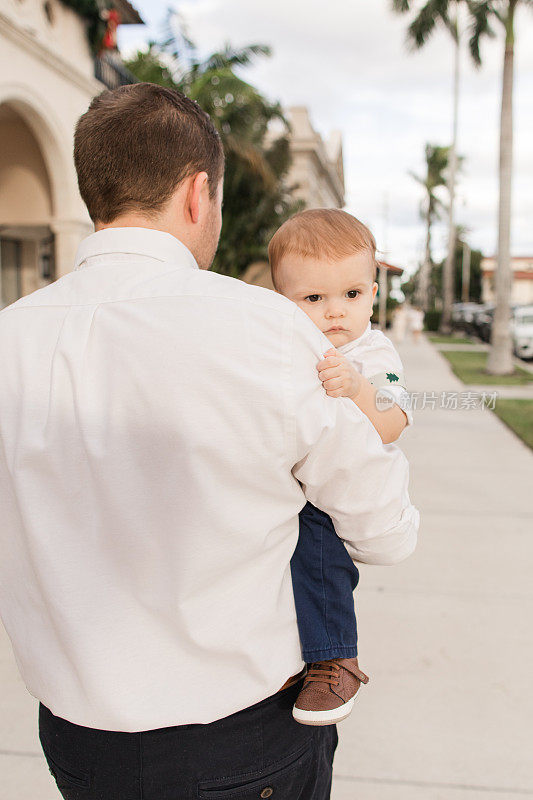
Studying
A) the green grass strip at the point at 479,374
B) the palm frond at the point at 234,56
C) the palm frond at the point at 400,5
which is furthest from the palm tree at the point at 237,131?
the green grass strip at the point at 479,374

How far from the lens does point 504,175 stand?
16.6 metres

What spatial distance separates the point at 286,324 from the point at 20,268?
58.3 feet

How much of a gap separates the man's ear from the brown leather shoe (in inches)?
38.0

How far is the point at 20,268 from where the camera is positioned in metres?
17.7

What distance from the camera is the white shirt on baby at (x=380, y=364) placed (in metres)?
1.76

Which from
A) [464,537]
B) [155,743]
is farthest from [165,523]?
[464,537]

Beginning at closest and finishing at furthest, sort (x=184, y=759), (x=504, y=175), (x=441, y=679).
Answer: (x=184, y=759) < (x=441, y=679) < (x=504, y=175)

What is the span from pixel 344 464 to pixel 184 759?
23.7 inches

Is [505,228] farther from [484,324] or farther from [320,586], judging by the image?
[320,586]

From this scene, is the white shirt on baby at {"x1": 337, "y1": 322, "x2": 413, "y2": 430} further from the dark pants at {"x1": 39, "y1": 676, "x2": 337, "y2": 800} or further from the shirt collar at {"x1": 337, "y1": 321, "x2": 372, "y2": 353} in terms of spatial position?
the dark pants at {"x1": 39, "y1": 676, "x2": 337, "y2": 800}

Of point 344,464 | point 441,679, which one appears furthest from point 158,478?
point 441,679

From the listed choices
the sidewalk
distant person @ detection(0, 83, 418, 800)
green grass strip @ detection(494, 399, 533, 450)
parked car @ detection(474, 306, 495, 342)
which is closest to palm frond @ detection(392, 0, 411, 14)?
green grass strip @ detection(494, 399, 533, 450)

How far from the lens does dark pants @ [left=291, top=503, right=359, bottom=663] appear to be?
4.93 ft

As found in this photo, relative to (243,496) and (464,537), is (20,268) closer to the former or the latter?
(464,537)
